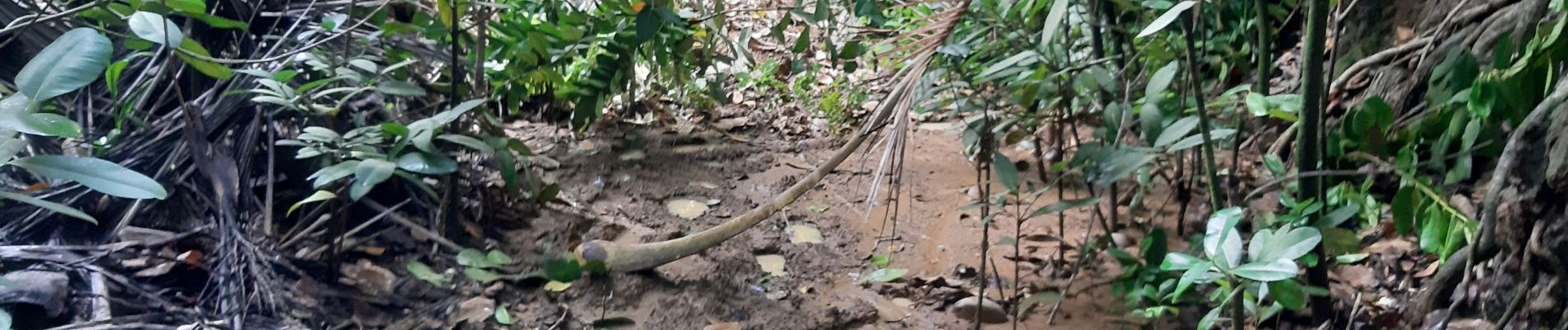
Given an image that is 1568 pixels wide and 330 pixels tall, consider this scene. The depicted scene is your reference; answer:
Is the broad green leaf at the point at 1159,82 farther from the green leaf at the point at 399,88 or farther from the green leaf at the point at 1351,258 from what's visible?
the green leaf at the point at 399,88

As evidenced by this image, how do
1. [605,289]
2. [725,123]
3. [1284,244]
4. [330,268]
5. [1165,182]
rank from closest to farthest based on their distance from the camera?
[1284,244] < [330,268] < [605,289] < [1165,182] < [725,123]

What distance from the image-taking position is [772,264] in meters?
2.27

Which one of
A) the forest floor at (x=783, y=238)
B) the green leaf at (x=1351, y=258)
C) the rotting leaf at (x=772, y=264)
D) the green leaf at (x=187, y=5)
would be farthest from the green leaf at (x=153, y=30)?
the green leaf at (x=1351, y=258)

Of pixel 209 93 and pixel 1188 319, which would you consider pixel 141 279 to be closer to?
pixel 209 93

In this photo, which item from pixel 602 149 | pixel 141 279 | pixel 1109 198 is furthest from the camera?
pixel 602 149

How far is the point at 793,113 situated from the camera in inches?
138

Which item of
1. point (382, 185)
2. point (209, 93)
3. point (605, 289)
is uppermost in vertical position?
point (209, 93)

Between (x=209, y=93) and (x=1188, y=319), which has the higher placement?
(x=209, y=93)

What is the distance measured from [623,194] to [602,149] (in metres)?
0.32

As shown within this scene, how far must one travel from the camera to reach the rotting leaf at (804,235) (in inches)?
94.2

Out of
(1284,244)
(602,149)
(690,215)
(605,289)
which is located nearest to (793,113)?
(602,149)

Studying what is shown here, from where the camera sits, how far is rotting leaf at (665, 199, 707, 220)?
253cm

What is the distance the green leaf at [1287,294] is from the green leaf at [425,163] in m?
1.17

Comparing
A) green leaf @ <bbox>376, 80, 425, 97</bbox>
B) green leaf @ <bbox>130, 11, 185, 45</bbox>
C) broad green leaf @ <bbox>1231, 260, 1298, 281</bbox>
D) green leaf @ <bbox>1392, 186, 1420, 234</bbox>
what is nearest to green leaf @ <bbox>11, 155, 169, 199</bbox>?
green leaf @ <bbox>130, 11, 185, 45</bbox>
